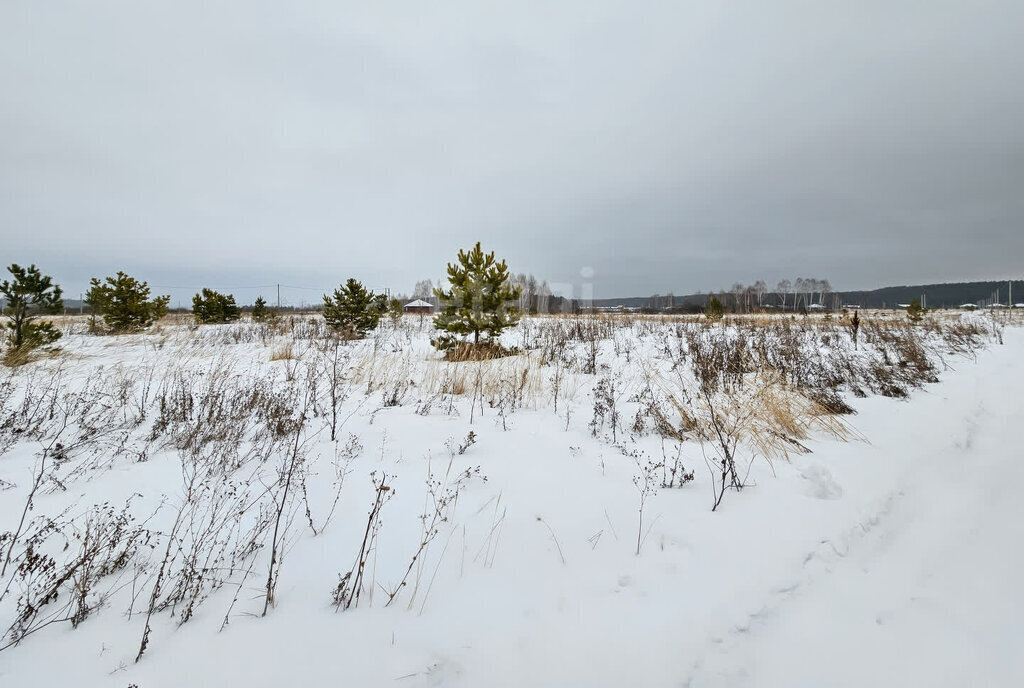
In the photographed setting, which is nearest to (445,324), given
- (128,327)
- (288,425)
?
(288,425)

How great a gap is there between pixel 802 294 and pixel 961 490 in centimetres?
8978

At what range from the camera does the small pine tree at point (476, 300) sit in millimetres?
9414

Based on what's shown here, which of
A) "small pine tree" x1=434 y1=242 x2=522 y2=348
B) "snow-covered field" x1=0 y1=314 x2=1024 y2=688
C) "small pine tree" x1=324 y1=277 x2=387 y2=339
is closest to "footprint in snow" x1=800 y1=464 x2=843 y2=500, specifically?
"snow-covered field" x1=0 y1=314 x2=1024 y2=688

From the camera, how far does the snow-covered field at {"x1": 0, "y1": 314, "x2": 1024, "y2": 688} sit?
1.50 meters

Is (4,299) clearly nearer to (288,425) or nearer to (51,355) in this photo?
(51,355)

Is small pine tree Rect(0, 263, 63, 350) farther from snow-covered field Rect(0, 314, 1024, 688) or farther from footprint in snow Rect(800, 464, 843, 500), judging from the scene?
footprint in snow Rect(800, 464, 843, 500)

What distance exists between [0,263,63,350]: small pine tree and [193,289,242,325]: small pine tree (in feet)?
38.2

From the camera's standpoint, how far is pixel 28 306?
8.82 metres

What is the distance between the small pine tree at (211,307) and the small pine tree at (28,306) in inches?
459

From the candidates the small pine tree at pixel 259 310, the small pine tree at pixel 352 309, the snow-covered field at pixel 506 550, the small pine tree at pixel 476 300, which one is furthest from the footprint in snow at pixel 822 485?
the small pine tree at pixel 259 310

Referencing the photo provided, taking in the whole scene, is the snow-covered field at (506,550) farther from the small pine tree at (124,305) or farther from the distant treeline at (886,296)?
the distant treeline at (886,296)

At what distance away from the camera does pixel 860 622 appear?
1.72 m

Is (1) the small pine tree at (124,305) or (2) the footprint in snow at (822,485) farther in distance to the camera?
(1) the small pine tree at (124,305)

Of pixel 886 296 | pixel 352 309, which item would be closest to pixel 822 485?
pixel 352 309
